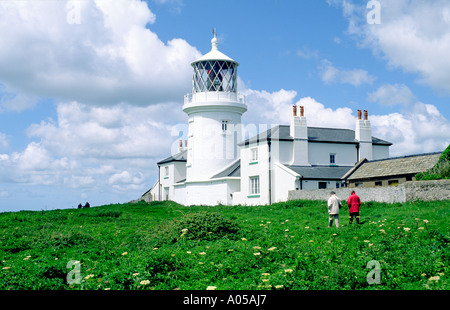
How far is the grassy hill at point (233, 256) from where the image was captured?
10508 millimetres

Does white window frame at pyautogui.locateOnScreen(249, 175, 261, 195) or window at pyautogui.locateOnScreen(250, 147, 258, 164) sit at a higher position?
window at pyautogui.locateOnScreen(250, 147, 258, 164)

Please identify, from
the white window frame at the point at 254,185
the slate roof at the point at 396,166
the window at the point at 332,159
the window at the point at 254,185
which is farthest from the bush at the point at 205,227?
the window at the point at 332,159

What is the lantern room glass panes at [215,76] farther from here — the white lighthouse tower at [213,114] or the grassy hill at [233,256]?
the grassy hill at [233,256]

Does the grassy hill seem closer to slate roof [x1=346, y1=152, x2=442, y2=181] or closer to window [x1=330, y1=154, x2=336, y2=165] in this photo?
slate roof [x1=346, y1=152, x2=442, y2=181]

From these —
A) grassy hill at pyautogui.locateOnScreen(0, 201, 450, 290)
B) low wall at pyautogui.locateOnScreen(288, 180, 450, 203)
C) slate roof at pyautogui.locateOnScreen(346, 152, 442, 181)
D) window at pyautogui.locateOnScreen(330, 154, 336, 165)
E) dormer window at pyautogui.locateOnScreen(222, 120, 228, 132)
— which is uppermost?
dormer window at pyautogui.locateOnScreen(222, 120, 228, 132)

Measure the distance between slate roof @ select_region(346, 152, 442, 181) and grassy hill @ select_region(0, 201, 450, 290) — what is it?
11561 mm

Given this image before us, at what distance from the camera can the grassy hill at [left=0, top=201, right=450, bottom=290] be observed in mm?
10508

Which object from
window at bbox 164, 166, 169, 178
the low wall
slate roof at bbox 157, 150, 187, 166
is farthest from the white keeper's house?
the low wall

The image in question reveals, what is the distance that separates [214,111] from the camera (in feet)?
144

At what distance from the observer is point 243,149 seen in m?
42.3

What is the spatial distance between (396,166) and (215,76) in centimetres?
1822

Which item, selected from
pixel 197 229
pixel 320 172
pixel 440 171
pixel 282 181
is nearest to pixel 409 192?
pixel 440 171

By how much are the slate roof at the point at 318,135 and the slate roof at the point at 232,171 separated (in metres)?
2.58

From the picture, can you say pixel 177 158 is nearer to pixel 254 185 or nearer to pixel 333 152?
pixel 254 185
